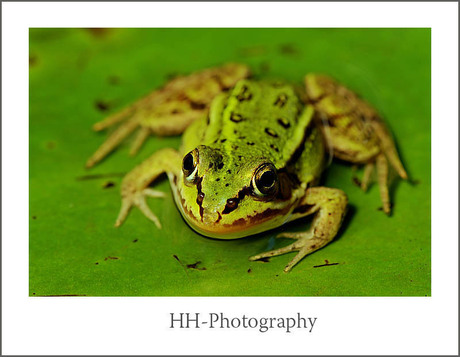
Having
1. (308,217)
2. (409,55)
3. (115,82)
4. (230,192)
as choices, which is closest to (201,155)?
(230,192)

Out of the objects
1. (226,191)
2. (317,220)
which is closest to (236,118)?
(226,191)

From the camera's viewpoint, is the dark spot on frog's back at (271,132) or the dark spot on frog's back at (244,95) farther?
the dark spot on frog's back at (244,95)

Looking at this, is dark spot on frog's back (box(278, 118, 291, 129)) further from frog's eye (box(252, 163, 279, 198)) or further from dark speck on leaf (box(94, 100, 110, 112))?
dark speck on leaf (box(94, 100, 110, 112))

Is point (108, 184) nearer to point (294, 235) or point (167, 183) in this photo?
point (167, 183)

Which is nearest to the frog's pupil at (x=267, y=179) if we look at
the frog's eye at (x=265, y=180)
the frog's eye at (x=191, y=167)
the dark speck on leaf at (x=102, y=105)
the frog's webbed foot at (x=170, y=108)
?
the frog's eye at (x=265, y=180)

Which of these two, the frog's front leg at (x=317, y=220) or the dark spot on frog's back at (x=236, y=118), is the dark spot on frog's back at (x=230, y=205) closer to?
the frog's front leg at (x=317, y=220)

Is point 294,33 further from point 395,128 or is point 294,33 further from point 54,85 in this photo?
point 54,85
